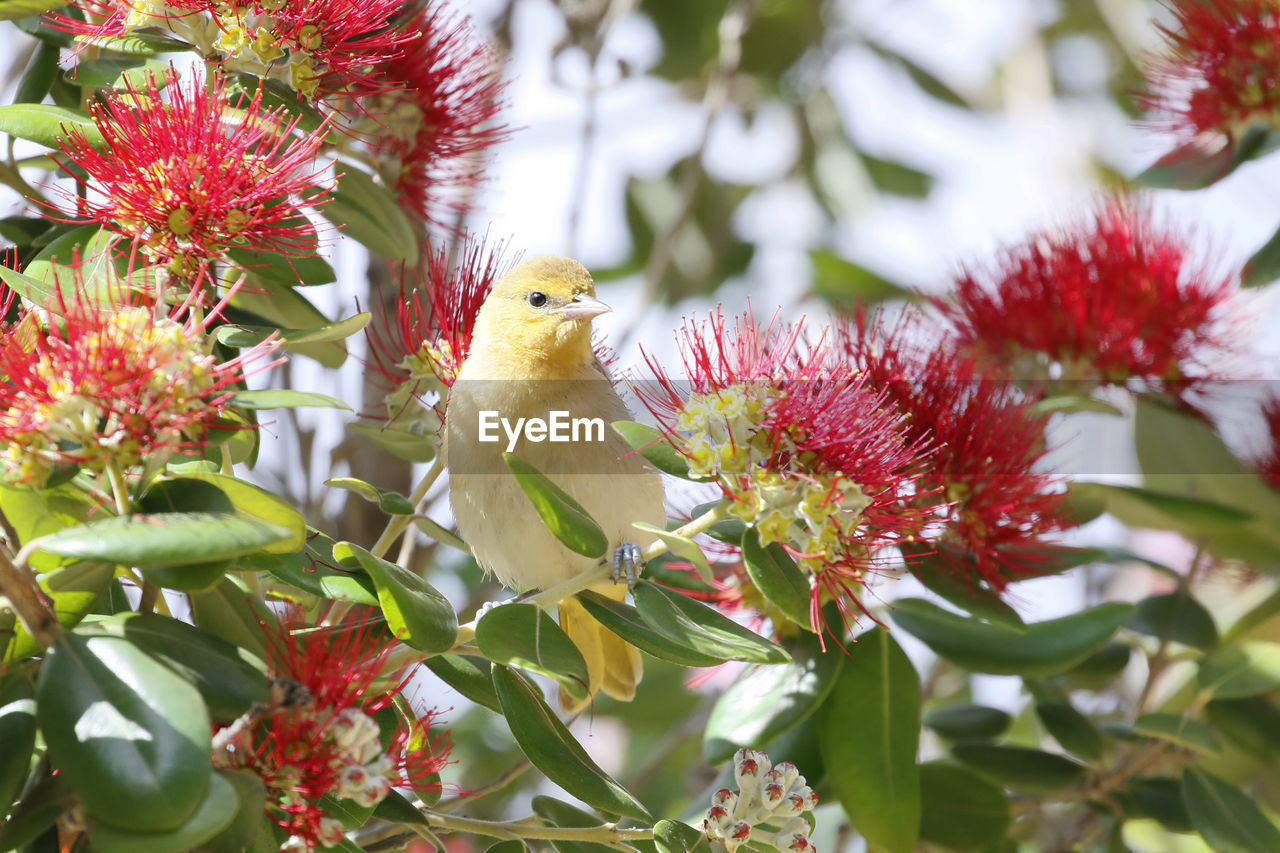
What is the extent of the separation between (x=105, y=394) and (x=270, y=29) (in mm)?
638

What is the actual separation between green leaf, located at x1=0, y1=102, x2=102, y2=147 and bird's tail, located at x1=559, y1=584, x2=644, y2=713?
0.91 m

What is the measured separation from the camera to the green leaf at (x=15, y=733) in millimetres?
1107

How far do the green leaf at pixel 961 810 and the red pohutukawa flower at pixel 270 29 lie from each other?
1.52 m

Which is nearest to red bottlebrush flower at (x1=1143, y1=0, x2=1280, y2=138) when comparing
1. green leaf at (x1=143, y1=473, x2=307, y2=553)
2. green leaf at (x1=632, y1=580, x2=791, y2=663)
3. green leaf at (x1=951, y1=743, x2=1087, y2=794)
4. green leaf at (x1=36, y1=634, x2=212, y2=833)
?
green leaf at (x1=951, y1=743, x2=1087, y2=794)

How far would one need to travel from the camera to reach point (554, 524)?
1.33 metres

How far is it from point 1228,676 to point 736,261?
1.98 meters

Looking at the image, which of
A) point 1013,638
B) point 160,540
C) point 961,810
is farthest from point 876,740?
point 160,540

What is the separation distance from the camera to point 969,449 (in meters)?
1.78

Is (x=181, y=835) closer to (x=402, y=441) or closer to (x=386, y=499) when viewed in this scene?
(x=386, y=499)

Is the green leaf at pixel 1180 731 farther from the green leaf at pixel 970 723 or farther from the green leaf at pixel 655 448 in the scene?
the green leaf at pixel 655 448

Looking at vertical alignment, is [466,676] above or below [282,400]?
below

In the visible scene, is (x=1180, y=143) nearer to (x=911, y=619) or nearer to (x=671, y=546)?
(x=911, y=619)

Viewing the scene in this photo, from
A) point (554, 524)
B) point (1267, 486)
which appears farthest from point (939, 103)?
point (554, 524)

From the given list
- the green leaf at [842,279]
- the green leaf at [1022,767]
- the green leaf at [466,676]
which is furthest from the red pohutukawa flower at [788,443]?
the green leaf at [842,279]
